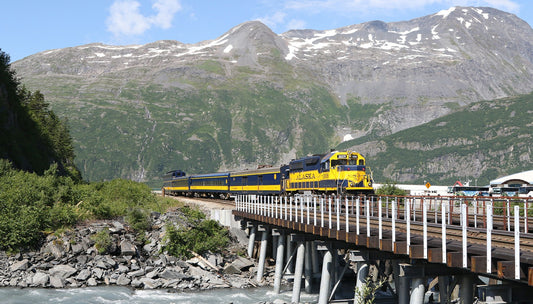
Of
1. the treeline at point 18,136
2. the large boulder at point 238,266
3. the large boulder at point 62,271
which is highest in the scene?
the treeline at point 18,136

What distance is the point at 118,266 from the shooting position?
42562 mm

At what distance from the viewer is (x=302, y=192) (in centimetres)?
5309

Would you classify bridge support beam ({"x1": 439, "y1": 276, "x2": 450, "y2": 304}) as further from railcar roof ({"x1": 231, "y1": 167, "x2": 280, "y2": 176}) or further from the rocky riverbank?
railcar roof ({"x1": 231, "y1": 167, "x2": 280, "y2": 176})

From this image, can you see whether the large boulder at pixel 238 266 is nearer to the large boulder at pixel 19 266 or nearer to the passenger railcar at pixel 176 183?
the large boulder at pixel 19 266

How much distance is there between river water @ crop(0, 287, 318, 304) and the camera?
34938 millimetres

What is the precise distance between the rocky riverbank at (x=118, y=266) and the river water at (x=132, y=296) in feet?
4.55

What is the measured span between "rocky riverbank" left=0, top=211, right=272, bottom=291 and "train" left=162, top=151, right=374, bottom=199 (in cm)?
930

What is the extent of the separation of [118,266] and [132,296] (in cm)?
612

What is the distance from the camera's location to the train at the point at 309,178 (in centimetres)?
4672

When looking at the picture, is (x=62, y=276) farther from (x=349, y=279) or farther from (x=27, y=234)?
(x=349, y=279)

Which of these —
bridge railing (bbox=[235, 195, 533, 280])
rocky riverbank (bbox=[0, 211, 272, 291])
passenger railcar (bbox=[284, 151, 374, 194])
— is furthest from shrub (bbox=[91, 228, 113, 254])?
passenger railcar (bbox=[284, 151, 374, 194])

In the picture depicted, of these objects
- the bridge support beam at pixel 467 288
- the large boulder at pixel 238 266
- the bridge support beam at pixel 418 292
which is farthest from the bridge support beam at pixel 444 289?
the large boulder at pixel 238 266

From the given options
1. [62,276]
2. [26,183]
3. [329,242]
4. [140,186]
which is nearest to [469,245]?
[329,242]

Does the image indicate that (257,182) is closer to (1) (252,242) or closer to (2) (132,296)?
(1) (252,242)
